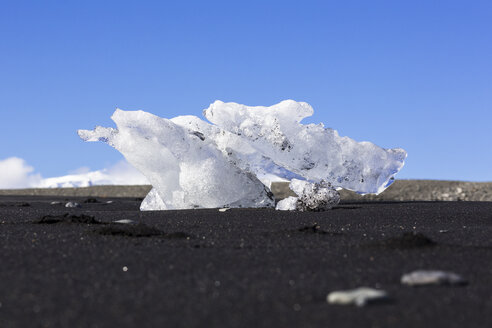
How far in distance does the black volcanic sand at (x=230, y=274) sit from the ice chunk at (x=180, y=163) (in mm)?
2975

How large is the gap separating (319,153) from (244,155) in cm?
122

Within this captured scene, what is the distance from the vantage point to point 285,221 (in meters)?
7.57

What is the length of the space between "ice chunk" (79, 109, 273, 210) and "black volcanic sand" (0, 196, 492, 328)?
9.76 feet

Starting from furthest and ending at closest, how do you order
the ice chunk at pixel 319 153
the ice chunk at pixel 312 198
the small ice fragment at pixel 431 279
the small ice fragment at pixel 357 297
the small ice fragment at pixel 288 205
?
the ice chunk at pixel 319 153, the small ice fragment at pixel 288 205, the ice chunk at pixel 312 198, the small ice fragment at pixel 431 279, the small ice fragment at pixel 357 297

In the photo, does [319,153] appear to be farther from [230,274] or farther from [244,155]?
[230,274]

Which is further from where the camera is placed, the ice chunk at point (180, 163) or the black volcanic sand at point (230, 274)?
the ice chunk at point (180, 163)

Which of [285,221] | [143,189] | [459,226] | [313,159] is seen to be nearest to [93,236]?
[285,221]

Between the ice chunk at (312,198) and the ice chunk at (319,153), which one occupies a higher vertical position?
the ice chunk at (319,153)

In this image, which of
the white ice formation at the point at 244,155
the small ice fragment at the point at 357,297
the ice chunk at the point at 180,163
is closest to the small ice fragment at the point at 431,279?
the small ice fragment at the point at 357,297

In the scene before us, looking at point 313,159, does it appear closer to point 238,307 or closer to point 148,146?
point 148,146

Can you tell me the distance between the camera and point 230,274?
3.77 m

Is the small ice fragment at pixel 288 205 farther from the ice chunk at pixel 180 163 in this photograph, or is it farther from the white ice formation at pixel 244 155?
the ice chunk at pixel 180 163

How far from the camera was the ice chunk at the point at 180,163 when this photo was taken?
977 cm

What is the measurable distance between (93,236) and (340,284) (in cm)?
289
